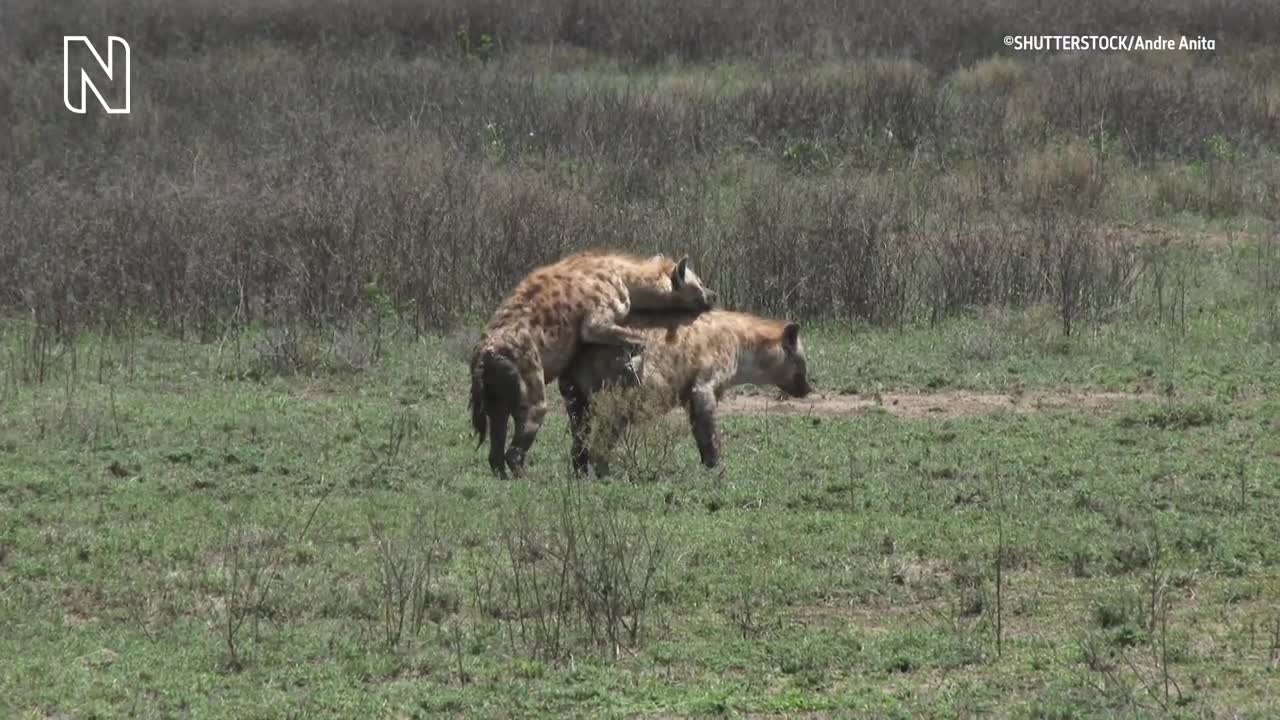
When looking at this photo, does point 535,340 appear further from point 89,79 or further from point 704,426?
point 89,79

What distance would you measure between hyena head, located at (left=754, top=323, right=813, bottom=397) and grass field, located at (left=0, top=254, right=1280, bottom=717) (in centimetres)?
29

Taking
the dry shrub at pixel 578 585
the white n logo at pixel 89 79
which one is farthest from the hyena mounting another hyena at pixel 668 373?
the white n logo at pixel 89 79

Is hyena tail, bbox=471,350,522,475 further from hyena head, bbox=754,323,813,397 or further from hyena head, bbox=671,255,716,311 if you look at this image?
hyena head, bbox=754,323,813,397

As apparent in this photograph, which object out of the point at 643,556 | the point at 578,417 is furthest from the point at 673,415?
the point at 643,556

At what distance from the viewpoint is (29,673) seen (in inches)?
268

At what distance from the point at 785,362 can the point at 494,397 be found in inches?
81.2

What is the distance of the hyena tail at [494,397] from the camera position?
390 inches

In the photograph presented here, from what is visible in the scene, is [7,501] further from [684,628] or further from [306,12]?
[306,12]

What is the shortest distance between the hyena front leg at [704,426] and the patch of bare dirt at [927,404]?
1.64 meters

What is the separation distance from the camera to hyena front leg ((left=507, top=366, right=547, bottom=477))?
10.0 meters

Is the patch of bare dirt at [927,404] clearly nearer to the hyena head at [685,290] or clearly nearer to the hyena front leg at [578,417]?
the hyena head at [685,290]

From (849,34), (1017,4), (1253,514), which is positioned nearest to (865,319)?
(1253,514)

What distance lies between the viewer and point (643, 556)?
8250 mm

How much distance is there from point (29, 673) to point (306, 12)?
76.0 ft
